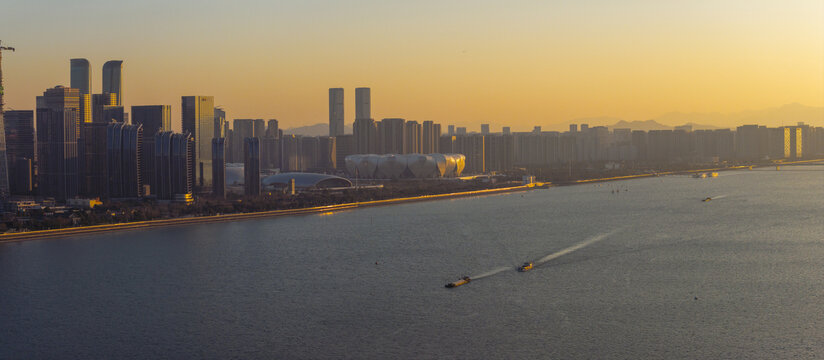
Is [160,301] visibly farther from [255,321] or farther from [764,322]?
[764,322]

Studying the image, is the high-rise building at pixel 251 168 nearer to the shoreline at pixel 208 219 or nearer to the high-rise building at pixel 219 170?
the high-rise building at pixel 219 170

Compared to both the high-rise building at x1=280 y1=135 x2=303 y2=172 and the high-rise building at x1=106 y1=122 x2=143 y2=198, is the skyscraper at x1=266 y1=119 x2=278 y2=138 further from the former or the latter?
the high-rise building at x1=106 y1=122 x2=143 y2=198

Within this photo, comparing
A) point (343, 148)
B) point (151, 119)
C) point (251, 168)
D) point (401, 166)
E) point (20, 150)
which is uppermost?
point (151, 119)

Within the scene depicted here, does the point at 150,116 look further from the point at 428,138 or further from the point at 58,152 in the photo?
the point at 428,138

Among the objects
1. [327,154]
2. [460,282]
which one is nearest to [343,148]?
[327,154]

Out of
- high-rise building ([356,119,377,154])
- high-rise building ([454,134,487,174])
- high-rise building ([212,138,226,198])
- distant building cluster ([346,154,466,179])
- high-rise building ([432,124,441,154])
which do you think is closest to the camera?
high-rise building ([212,138,226,198])

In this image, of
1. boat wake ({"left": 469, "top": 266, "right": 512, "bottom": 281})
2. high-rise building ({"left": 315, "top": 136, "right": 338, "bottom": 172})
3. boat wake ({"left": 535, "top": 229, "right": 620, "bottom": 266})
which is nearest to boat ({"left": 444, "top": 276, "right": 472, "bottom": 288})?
boat wake ({"left": 469, "top": 266, "right": 512, "bottom": 281})
